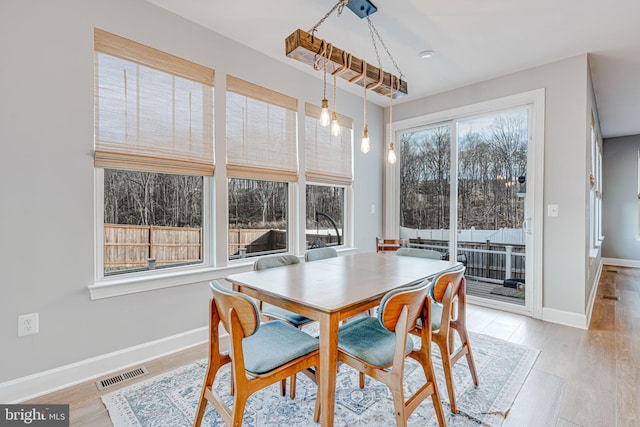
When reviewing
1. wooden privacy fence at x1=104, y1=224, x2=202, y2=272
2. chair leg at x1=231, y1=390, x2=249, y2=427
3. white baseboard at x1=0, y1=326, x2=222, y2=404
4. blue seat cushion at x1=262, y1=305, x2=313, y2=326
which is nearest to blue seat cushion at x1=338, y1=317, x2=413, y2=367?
blue seat cushion at x1=262, y1=305, x2=313, y2=326

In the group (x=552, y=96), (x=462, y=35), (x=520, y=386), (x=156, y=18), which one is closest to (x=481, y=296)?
(x=520, y=386)

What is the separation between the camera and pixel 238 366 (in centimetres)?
→ 132

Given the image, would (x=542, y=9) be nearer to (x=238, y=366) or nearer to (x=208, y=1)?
(x=208, y=1)

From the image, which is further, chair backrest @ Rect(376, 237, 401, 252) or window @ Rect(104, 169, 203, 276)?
chair backrest @ Rect(376, 237, 401, 252)

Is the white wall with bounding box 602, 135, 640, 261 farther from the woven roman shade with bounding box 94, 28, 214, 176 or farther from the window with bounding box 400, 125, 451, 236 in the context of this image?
the woven roman shade with bounding box 94, 28, 214, 176

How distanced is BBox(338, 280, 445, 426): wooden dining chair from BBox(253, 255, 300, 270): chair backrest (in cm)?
79

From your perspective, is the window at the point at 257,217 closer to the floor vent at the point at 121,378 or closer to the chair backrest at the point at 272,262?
the chair backrest at the point at 272,262

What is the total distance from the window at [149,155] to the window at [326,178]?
1256 millimetres

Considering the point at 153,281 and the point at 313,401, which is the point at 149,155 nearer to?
the point at 153,281

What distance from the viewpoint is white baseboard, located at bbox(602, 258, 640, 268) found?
6.28 meters

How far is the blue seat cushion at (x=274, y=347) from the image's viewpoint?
1426 mm

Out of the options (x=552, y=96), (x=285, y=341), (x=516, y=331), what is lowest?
(x=516, y=331)

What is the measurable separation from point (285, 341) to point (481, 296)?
3162 mm

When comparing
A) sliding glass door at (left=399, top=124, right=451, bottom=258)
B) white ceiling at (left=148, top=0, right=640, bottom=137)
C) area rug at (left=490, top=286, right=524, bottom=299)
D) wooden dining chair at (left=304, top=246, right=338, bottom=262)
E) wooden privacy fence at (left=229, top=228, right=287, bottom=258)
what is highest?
white ceiling at (left=148, top=0, right=640, bottom=137)
